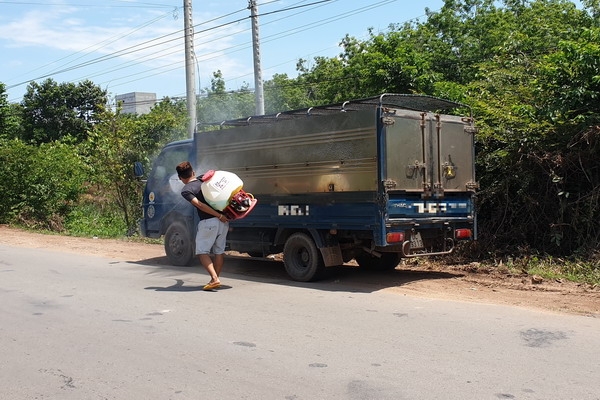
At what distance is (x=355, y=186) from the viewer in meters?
8.50

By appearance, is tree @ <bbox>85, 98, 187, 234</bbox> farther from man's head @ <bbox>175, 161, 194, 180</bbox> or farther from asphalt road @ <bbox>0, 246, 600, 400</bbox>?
asphalt road @ <bbox>0, 246, 600, 400</bbox>

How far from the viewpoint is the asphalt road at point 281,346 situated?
15.0 feet

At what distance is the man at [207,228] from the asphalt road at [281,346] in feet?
1.20

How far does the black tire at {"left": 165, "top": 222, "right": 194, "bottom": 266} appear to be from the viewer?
434 inches

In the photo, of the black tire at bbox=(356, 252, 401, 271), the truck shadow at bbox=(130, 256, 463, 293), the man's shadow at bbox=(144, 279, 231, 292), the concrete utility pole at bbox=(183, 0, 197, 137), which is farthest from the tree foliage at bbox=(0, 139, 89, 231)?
the black tire at bbox=(356, 252, 401, 271)

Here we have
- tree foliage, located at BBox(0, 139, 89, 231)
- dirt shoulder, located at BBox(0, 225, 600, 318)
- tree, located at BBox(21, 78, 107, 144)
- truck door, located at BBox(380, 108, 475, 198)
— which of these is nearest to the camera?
dirt shoulder, located at BBox(0, 225, 600, 318)

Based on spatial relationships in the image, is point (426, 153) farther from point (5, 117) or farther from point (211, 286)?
point (5, 117)

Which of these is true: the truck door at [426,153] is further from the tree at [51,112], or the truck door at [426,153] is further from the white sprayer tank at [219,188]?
the tree at [51,112]

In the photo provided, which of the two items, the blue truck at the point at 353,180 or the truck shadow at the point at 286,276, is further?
the truck shadow at the point at 286,276

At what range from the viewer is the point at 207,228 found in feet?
28.3

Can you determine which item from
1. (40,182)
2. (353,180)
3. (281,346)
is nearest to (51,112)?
(40,182)

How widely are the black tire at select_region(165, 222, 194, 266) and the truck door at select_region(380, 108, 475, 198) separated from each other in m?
4.34

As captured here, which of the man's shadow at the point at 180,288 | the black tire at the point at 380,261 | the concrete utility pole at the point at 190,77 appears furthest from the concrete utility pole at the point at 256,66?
the man's shadow at the point at 180,288

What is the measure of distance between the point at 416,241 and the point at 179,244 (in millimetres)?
4563
